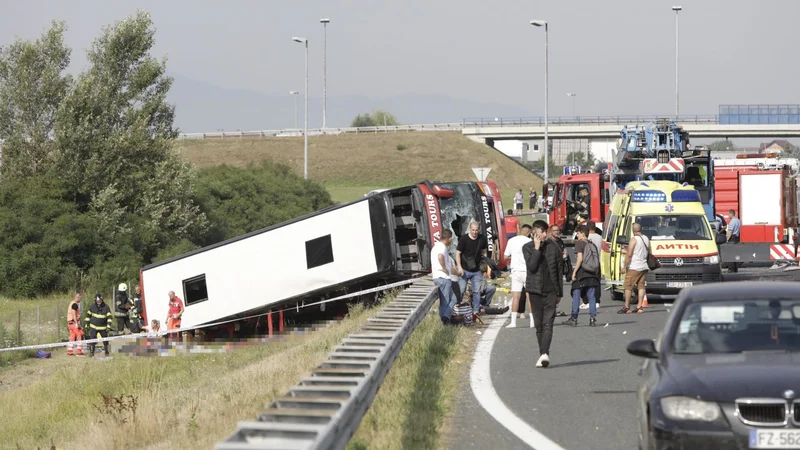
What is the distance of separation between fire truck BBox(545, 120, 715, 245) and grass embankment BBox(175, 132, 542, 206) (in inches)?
2355

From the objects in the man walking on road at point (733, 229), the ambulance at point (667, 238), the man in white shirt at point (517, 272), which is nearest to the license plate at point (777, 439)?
the man in white shirt at point (517, 272)

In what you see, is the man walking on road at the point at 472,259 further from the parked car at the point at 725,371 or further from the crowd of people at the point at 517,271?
the parked car at the point at 725,371

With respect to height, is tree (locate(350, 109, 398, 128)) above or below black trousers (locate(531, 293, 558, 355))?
above

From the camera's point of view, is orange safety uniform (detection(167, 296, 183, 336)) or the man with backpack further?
orange safety uniform (detection(167, 296, 183, 336))

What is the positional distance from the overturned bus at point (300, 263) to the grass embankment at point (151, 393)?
166 cm

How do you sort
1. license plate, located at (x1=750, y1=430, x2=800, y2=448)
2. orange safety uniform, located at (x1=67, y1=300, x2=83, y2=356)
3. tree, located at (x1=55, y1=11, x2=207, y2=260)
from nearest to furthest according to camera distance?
license plate, located at (x1=750, y1=430, x2=800, y2=448) → orange safety uniform, located at (x1=67, y1=300, x2=83, y2=356) → tree, located at (x1=55, y1=11, x2=207, y2=260)

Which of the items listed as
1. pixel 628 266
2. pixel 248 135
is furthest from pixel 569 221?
pixel 248 135

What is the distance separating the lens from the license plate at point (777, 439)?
6.38m

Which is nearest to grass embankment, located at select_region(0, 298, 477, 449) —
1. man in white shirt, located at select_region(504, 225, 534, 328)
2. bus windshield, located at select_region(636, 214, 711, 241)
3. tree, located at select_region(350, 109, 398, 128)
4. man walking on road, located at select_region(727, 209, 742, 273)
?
man in white shirt, located at select_region(504, 225, 534, 328)

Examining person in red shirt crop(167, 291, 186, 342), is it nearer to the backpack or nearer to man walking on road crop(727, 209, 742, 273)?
the backpack

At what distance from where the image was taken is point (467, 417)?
958cm

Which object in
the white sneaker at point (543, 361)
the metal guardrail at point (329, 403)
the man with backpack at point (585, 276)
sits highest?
the metal guardrail at point (329, 403)

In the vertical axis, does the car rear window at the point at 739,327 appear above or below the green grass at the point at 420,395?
above

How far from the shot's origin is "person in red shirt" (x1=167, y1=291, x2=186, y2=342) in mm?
23797
